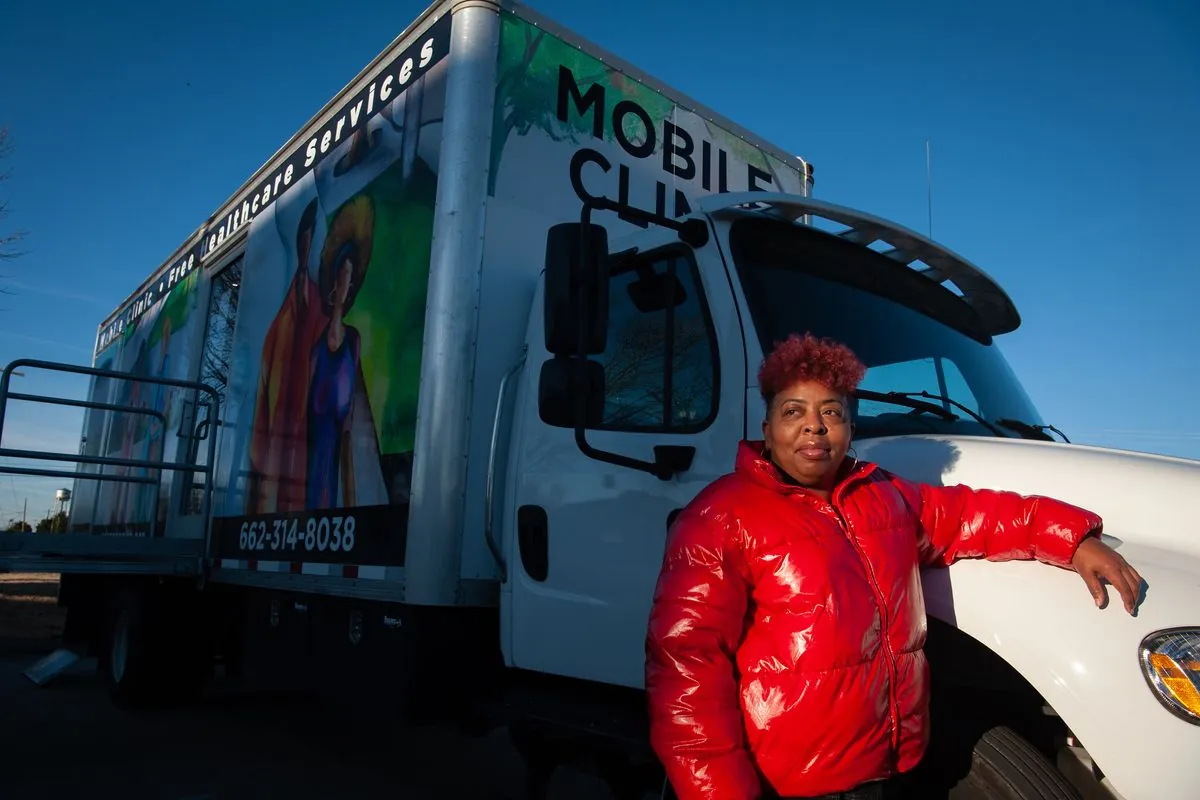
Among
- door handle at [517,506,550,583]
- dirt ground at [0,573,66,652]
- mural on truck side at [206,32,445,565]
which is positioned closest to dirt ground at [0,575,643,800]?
mural on truck side at [206,32,445,565]

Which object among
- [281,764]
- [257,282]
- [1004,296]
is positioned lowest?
[281,764]

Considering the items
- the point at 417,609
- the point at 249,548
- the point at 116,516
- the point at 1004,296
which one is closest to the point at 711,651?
the point at 417,609

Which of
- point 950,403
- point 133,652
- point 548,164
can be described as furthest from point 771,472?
point 133,652

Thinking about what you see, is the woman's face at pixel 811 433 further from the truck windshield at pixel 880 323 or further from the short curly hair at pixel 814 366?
the truck windshield at pixel 880 323

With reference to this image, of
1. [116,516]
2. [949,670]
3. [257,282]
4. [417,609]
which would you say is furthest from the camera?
[116,516]

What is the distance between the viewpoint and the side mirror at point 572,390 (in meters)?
2.79

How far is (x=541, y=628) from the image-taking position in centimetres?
331

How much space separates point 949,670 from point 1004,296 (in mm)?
1949

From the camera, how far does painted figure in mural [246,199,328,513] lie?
4.85m

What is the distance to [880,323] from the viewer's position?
3.23 meters

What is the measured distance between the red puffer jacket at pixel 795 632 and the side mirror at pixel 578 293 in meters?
0.87

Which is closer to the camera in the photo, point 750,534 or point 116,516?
point 750,534

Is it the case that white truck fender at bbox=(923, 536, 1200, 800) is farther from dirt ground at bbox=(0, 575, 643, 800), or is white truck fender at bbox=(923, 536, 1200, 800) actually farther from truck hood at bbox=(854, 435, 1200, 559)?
dirt ground at bbox=(0, 575, 643, 800)

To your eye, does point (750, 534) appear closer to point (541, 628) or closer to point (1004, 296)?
point (541, 628)
